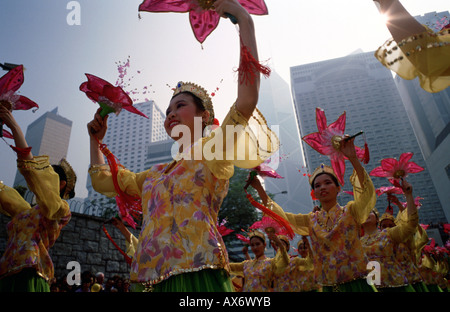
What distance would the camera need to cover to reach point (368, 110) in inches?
2224

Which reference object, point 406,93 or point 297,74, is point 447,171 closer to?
point 406,93

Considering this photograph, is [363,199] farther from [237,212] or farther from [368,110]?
[368,110]

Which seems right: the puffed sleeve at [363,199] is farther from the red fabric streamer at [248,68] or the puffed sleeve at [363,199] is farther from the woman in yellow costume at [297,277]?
the woman in yellow costume at [297,277]

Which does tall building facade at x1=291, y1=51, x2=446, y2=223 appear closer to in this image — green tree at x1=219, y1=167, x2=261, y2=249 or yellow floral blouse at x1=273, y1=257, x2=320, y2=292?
green tree at x1=219, y1=167, x2=261, y2=249

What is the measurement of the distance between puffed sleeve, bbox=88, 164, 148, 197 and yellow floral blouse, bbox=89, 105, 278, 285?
1.13ft

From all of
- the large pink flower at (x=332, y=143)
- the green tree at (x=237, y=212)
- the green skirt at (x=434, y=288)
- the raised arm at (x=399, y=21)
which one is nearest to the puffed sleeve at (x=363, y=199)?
the large pink flower at (x=332, y=143)

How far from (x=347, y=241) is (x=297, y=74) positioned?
248ft

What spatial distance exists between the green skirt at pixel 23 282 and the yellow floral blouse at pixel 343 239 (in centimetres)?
Answer: 257

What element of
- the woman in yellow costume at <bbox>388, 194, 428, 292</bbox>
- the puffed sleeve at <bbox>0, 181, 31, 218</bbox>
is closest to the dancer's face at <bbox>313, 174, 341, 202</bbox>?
the woman in yellow costume at <bbox>388, 194, 428, 292</bbox>

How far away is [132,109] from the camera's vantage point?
2109 mm

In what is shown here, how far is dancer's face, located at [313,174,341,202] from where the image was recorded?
11.3ft

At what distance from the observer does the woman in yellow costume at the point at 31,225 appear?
2469 millimetres

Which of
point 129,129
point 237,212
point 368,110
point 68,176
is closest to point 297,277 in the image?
point 68,176

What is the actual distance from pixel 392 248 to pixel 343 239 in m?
1.86
